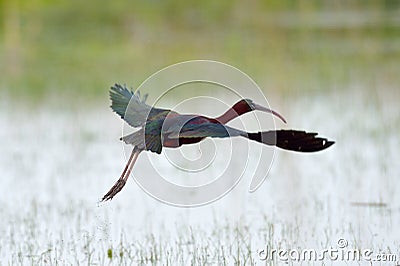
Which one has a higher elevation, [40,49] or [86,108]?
[40,49]

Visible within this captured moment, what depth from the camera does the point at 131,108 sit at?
386 centimetres

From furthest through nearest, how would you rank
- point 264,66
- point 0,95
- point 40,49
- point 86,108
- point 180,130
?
point 40,49, point 264,66, point 0,95, point 86,108, point 180,130

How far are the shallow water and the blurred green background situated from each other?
2637 millimetres

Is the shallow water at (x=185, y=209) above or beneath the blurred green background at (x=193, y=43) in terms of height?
beneath

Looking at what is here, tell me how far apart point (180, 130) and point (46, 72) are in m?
9.72

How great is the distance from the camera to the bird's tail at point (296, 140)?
3484mm

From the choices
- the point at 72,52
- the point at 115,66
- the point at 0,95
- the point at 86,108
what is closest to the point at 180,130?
the point at 86,108

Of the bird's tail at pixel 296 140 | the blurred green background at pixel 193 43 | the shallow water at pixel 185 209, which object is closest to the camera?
the bird's tail at pixel 296 140

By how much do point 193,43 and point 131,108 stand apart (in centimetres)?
1230

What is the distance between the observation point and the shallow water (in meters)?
4.43

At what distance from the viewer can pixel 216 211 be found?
5.30 metres

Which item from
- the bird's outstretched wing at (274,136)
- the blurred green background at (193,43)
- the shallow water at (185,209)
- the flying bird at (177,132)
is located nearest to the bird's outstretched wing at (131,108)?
the flying bird at (177,132)

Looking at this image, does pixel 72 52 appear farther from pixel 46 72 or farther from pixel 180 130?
pixel 180 130

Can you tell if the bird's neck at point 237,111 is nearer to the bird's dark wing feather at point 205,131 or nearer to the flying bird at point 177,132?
the flying bird at point 177,132
